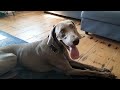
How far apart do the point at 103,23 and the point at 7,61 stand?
1.27m

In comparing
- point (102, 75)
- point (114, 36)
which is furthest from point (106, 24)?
point (102, 75)

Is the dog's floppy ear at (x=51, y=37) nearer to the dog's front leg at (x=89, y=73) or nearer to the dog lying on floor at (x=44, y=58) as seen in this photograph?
the dog lying on floor at (x=44, y=58)

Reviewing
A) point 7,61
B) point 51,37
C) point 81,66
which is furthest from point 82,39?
point 7,61

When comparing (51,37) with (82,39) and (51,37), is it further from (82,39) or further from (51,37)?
(82,39)

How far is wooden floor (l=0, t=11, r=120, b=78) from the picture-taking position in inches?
62.3

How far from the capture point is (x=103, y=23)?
2.01m

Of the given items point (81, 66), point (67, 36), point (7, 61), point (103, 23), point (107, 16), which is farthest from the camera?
point (103, 23)

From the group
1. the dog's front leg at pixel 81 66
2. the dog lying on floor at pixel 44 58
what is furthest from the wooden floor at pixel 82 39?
the dog lying on floor at pixel 44 58

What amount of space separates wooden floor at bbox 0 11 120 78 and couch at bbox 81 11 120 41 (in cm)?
9

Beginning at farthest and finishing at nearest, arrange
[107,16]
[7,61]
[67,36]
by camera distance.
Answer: [107,16]
[7,61]
[67,36]

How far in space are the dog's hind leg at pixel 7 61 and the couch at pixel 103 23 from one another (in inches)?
42.4

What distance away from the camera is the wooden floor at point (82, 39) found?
5.19 feet
